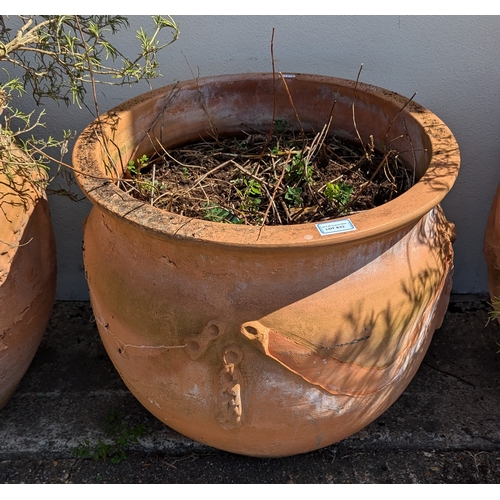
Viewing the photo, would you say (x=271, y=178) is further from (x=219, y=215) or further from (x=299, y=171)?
(x=219, y=215)

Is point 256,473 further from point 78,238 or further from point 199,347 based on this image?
point 78,238

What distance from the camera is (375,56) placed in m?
2.25

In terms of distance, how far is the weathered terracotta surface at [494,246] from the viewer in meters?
2.07

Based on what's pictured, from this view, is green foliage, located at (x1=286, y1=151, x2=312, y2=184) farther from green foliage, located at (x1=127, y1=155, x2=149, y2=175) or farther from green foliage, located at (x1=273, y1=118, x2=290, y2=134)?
green foliage, located at (x1=127, y1=155, x2=149, y2=175)

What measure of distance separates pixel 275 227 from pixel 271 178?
2.05 feet

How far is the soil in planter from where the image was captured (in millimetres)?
1773

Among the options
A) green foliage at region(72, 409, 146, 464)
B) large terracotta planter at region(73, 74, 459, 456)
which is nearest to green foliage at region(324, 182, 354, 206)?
large terracotta planter at region(73, 74, 459, 456)

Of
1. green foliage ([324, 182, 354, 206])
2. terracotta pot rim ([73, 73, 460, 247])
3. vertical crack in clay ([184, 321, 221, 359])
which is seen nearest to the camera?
terracotta pot rim ([73, 73, 460, 247])

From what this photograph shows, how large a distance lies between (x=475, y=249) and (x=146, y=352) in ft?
5.90

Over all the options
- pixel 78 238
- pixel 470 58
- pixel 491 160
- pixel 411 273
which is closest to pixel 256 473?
pixel 411 273

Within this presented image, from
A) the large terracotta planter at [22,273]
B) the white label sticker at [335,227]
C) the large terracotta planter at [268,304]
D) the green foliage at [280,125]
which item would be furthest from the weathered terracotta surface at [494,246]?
the large terracotta planter at [22,273]

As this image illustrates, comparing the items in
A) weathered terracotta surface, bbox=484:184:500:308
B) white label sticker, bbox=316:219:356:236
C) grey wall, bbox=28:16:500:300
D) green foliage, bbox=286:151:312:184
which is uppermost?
grey wall, bbox=28:16:500:300

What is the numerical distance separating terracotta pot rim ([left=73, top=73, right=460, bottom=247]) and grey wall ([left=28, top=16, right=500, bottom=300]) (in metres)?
0.66

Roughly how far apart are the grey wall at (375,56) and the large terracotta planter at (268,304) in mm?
532
